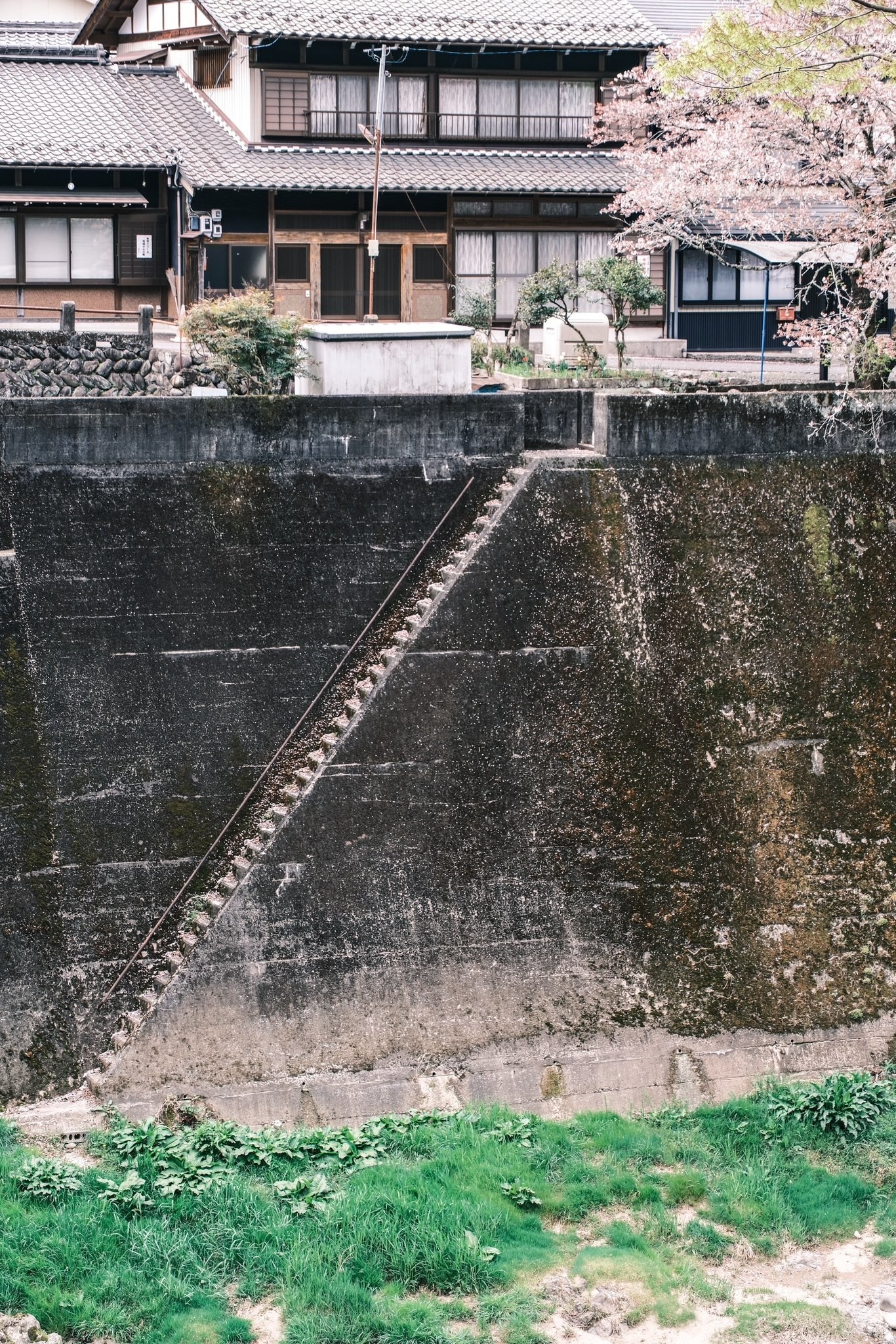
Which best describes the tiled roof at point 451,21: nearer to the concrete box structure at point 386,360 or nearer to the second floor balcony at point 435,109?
the second floor balcony at point 435,109

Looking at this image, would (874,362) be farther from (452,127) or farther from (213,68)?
(213,68)

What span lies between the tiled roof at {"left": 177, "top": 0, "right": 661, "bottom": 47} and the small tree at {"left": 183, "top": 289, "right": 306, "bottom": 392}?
11.0 metres

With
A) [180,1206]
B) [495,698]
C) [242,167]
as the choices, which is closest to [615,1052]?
[495,698]

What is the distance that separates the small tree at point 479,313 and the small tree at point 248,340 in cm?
472

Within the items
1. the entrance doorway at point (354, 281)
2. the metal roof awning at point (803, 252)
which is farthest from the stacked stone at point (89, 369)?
the entrance doorway at point (354, 281)

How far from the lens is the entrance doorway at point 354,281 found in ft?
85.6

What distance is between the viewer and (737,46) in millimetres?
15578

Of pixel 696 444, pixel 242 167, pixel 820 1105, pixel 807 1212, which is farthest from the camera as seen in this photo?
pixel 242 167

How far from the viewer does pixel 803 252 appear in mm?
19797

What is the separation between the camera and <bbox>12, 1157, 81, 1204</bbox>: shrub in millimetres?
12312

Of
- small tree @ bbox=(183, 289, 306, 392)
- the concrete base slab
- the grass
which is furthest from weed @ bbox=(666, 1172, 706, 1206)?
small tree @ bbox=(183, 289, 306, 392)

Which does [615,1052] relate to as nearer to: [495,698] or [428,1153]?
[428,1153]

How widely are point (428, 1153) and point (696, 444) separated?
776cm

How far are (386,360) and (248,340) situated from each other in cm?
146
